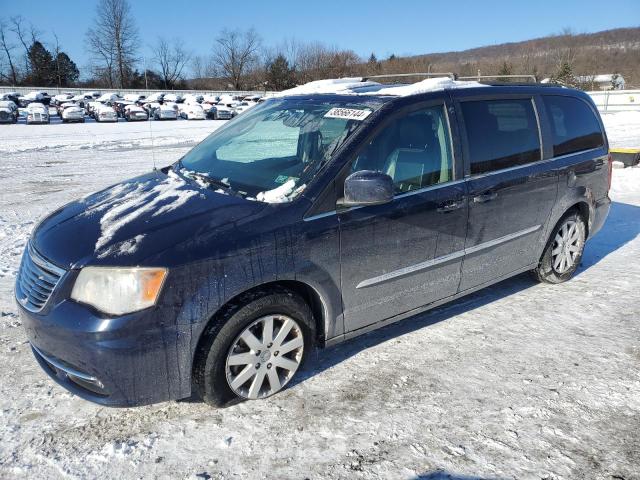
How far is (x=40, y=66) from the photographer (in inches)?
2901

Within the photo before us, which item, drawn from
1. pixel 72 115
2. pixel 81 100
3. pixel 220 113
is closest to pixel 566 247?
pixel 72 115

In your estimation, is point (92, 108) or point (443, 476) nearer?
point (443, 476)

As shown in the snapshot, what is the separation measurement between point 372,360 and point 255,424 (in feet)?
3.33

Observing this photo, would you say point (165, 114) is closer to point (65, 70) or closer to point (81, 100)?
point (81, 100)

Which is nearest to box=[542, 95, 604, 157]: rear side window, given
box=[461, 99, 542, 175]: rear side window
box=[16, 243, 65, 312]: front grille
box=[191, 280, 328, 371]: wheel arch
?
box=[461, 99, 542, 175]: rear side window

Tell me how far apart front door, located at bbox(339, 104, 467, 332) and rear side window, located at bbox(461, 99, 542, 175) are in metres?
0.26

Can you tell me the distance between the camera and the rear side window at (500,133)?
12.4 ft

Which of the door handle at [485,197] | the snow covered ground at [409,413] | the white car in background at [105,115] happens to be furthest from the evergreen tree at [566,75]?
the snow covered ground at [409,413]

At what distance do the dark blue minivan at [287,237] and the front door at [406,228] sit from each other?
11 millimetres

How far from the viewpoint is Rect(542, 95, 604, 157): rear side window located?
448cm

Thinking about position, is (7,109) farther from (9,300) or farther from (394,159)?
(394,159)

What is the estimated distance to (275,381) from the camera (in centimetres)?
306

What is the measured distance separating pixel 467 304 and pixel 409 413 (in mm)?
1748

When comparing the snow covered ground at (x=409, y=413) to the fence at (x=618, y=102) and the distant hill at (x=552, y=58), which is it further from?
the distant hill at (x=552, y=58)
